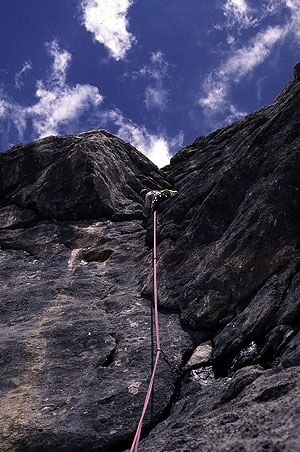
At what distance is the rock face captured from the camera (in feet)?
15.0

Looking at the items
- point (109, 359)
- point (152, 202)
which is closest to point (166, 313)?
point (109, 359)

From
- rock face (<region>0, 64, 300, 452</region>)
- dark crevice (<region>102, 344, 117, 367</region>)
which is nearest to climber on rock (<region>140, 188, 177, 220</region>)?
rock face (<region>0, 64, 300, 452</region>)

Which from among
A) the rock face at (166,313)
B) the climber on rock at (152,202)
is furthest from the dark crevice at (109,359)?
the climber on rock at (152,202)

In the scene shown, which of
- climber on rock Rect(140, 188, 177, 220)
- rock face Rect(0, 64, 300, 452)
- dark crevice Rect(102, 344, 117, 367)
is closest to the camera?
rock face Rect(0, 64, 300, 452)

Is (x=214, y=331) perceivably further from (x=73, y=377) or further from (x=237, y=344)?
(x=73, y=377)

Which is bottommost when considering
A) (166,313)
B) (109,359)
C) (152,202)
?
(109,359)

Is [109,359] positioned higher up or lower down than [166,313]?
lower down

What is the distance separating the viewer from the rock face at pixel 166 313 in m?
4.57

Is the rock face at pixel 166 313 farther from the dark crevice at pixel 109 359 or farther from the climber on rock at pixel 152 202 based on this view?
the climber on rock at pixel 152 202

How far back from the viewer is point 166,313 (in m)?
7.58

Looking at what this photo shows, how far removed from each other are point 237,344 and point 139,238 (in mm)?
5489

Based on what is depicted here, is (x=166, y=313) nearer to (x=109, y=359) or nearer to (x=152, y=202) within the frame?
(x=109, y=359)

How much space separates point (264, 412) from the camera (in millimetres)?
3617

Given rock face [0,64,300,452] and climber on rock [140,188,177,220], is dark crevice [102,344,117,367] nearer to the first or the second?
rock face [0,64,300,452]
